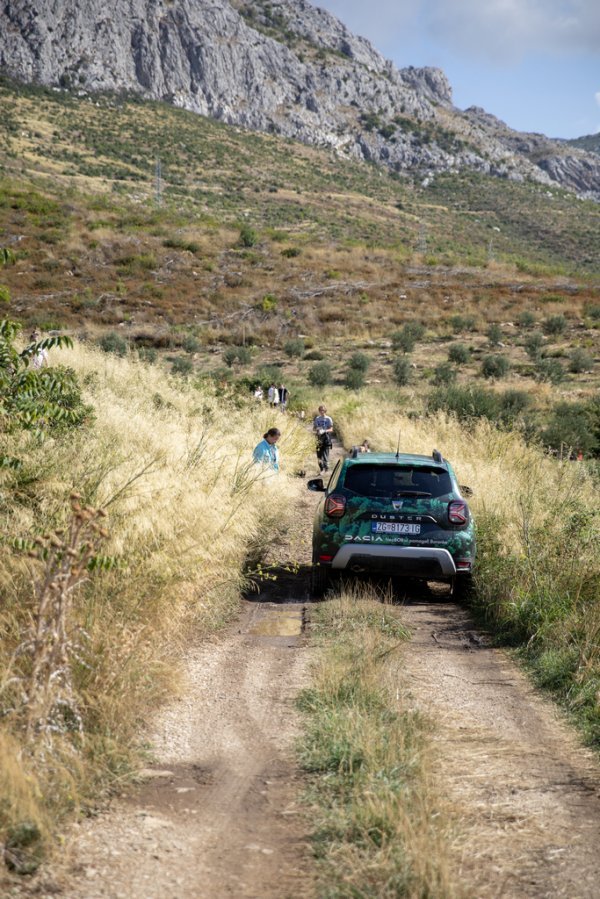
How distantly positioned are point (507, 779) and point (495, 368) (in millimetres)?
31226

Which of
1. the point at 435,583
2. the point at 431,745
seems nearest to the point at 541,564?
the point at 435,583

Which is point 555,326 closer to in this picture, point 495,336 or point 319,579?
point 495,336

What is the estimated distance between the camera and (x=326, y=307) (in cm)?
4722

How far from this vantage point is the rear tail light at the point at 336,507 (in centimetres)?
Answer: 873

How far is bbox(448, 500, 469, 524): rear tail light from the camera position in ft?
28.4

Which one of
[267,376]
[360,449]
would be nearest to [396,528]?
[360,449]

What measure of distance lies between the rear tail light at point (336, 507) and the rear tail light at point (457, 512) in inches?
45.7

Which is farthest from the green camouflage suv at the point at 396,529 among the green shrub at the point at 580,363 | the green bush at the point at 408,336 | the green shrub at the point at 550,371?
the green bush at the point at 408,336

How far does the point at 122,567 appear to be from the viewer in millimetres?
6008

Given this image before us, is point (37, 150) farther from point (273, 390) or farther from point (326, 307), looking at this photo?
point (273, 390)

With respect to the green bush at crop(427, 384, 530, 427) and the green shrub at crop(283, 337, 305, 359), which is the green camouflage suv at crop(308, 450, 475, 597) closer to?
the green bush at crop(427, 384, 530, 427)

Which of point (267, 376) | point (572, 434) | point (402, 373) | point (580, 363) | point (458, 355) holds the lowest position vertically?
point (572, 434)

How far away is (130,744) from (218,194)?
83609mm

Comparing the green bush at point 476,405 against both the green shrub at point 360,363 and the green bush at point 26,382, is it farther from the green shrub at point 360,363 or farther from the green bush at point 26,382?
the green bush at point 26,382
